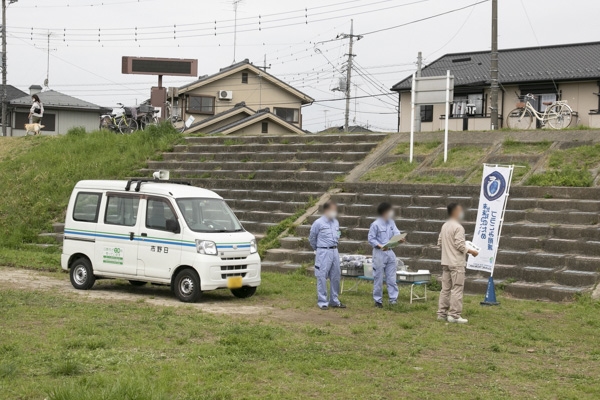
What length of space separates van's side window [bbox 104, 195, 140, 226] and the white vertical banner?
589 centimetres

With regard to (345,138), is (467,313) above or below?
below

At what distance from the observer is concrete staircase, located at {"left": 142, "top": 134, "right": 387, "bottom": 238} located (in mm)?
19266

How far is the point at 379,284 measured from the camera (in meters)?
12.2

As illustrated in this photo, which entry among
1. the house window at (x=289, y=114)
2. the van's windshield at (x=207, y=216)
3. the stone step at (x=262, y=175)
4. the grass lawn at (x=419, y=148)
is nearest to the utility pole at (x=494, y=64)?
the grass lawn at (x=419, y=148)

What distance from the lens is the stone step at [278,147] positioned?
2114cm

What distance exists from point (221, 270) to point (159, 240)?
122cm

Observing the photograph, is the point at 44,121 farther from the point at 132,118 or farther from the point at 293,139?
the point at 293,139

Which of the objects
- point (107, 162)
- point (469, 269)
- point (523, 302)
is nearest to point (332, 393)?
point (523, 302)

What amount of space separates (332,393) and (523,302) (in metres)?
6.72

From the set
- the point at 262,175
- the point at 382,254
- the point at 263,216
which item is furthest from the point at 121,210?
the point at 262,175

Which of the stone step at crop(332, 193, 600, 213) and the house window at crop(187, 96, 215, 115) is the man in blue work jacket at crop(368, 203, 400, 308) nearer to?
the stone step at crop(332, 193, 600, 213)

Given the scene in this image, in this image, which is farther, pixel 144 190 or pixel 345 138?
pixel 345 138

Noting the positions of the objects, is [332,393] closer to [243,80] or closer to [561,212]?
[561,212]

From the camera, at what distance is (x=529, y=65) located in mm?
36594
